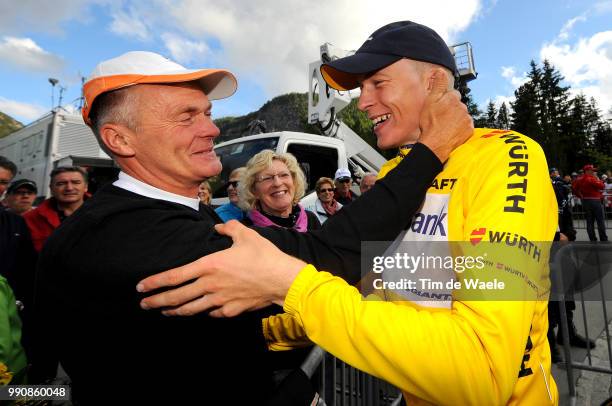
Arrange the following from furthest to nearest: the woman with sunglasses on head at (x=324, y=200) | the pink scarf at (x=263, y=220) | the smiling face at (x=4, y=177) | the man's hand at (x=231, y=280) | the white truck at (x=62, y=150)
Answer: the white truck at (x=62, y=150), the woman with sunglasses on head at (x=324, y=200), the smiling face at (x=4, y=177), the pink scarf at (x=263, y=220), the man's hand at (x=231, y=280)

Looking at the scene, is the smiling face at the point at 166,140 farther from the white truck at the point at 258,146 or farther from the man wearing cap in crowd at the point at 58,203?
the man wearing cap in crowd at the point at 58,203

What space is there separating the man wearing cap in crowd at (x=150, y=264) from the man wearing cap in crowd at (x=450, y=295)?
0.27ft

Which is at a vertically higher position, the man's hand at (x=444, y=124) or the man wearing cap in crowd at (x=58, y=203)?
the man wearing cap in crowd at (x=58, y=203)

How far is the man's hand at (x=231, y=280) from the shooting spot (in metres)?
1.13

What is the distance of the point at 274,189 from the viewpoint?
13.2 ft

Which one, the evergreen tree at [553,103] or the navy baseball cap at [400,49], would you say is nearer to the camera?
the navy baseball cap at [400,49]

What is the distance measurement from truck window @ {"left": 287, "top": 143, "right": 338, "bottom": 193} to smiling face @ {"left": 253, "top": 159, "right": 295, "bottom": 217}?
2875mm

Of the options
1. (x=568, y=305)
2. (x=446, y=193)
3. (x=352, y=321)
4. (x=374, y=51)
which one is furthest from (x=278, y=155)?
(x=568, y=305)

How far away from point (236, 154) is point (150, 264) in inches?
240


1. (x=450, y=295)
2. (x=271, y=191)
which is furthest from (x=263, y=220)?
(x=450, y=295)

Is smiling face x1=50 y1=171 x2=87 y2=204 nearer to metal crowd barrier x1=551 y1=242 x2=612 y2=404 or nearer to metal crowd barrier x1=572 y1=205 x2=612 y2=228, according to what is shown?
metal crowd barrier x1=551 y1=242 x2=612 y2=404

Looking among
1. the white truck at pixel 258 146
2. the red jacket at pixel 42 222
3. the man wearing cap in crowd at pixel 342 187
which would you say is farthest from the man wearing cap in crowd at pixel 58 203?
the man wearing cap in crowd at pixel 342 187

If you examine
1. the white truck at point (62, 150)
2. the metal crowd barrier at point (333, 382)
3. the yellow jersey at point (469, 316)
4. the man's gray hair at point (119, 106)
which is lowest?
the metal crowd barrier at point (333, 382)

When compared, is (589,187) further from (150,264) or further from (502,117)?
(502,117)
